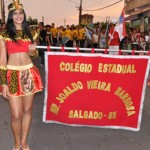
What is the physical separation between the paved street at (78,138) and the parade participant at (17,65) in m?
0.80

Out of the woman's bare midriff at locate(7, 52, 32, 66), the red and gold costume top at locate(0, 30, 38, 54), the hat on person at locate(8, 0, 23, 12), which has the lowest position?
the woman's bare midriff at locate(7, 52, 32, 66)

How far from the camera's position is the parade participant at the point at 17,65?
3969mm

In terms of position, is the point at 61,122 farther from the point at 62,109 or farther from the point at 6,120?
the point at 6,120

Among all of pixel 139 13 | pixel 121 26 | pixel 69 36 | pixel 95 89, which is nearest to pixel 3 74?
pixel 95 89

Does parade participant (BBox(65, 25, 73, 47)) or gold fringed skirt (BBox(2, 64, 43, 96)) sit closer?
gold fringed skirt (BBox(2, 64, 43, 96))

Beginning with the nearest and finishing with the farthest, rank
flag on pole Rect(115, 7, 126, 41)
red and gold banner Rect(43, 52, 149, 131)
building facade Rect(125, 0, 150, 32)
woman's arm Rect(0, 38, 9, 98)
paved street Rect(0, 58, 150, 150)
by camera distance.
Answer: woman's arm Rect(0, 38, 9, 98) → paved street Rect(0, 58, 150, 150) → red and gold banner Rect(43, 52, 149, 131) → flag on pole Rect(115, 7, 126, 41) → building facade Rect(125, 0, 150, 32)

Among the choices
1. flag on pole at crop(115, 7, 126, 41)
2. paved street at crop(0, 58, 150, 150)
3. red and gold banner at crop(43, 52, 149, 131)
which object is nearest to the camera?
paved street at crop(0, 58, 150, 150)

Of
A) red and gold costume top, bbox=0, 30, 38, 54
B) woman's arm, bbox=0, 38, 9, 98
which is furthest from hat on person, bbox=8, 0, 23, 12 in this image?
woman's arm, bbox=0, 38, 9, 98

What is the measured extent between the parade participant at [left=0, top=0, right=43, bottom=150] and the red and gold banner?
95 cm

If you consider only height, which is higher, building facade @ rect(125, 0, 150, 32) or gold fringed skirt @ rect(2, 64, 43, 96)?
building facade @ rect(125, 0, 150, 32)

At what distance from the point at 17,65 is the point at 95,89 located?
1.56m

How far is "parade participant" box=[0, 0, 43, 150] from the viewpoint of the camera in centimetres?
397

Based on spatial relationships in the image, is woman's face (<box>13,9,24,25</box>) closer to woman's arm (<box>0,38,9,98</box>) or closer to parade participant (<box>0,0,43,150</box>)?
parade participant (<box>0,0,43,150</box>)

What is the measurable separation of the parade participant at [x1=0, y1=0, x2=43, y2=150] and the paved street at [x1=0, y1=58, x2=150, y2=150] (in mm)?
800
